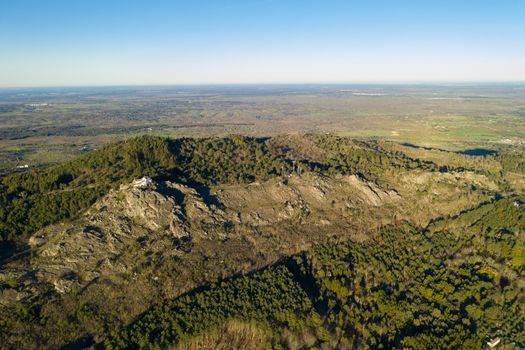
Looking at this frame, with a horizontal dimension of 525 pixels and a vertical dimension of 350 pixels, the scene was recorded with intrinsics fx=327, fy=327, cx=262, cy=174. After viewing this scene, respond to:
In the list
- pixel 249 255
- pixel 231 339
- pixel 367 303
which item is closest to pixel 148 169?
pixel 249 255

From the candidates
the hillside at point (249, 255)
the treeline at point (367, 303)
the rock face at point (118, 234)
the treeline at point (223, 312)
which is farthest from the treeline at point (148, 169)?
the treeline at point (223, 312)

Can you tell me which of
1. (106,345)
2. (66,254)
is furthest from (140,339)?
(66,254)

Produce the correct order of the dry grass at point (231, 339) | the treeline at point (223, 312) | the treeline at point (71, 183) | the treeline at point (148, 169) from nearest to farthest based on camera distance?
1. the treeline at point (223, 312)
2. the dry grass at point (231, 339)
3. the treeline at point (71, 183)
4. the treeline at point (148, 169)

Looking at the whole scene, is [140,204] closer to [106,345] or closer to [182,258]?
[182,258]

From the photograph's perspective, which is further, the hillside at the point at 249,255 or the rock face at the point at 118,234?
the rock face at the point at 118,234

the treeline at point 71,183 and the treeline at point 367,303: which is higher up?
the treeline at point 71,183

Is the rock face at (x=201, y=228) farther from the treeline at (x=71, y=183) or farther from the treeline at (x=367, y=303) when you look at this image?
the treeline at (x=367, y=303)
